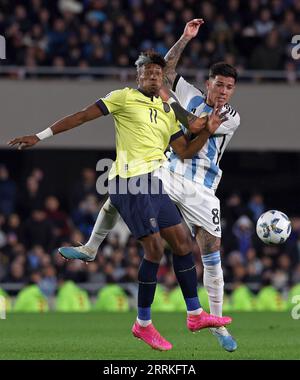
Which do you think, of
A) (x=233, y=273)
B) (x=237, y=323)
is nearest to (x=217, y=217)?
(x=237, y=323)

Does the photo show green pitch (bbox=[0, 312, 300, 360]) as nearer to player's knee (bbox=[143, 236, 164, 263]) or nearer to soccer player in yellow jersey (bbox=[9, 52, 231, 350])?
soccer player in yellow jersey (bbox=[9, 52, 231, 350])

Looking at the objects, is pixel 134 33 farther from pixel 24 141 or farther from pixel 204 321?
pixel 24 141

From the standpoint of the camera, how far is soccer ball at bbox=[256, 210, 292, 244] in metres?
11.4

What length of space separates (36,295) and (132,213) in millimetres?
9636

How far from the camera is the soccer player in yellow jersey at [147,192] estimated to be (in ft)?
34.0

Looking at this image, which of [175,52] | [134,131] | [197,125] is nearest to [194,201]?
[197,125]

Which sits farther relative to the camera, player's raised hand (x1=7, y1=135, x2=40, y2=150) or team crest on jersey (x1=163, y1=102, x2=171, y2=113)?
team crest on jersey (x1=163, y1=102, x2=171, y2=113)

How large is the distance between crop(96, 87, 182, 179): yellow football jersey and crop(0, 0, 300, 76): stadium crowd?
12.0 metres

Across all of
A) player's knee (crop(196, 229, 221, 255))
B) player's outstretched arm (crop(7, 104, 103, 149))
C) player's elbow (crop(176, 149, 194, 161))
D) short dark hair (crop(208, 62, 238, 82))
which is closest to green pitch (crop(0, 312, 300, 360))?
player's knee (crop(196, 229, 221, 255))

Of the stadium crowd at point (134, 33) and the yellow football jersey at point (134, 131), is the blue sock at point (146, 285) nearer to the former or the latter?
the yellow football jersey at point (134, 131)

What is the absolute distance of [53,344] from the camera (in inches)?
459

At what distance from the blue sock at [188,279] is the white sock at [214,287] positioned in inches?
19.7

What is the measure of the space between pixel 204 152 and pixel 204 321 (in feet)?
5.76
